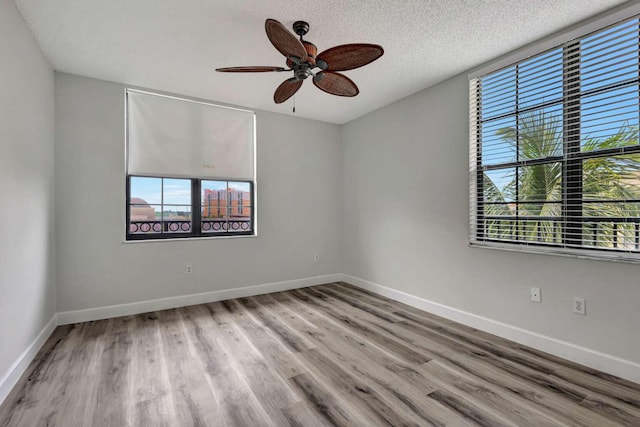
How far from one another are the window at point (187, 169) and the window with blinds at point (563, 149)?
9.57ft

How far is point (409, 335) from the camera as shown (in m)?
2.79

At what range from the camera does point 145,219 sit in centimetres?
353

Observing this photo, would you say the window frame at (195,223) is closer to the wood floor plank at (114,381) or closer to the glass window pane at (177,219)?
the glass window pane at (177,219)

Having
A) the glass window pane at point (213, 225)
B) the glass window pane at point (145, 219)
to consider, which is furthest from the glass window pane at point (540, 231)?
the glass window pane at point (145, 219)

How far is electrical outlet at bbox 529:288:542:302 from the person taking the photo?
2486 mm

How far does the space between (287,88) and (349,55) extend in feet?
2.44

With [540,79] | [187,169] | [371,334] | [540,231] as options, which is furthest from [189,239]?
[540,79]

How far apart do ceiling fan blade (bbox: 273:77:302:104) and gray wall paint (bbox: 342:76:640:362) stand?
1750 millimetres

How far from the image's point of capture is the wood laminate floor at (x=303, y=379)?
170cm

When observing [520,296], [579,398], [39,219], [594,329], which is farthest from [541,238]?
[39,219]

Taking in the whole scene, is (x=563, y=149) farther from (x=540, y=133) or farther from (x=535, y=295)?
(x=535, y=295)

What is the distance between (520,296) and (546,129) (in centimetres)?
148

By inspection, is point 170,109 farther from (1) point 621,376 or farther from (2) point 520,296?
(1) point 621,376

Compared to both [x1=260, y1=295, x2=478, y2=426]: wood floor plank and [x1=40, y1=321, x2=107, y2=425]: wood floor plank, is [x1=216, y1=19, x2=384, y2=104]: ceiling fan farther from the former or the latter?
[x1=40, y1=321, x2=107, y2=425]: wood floor plank
